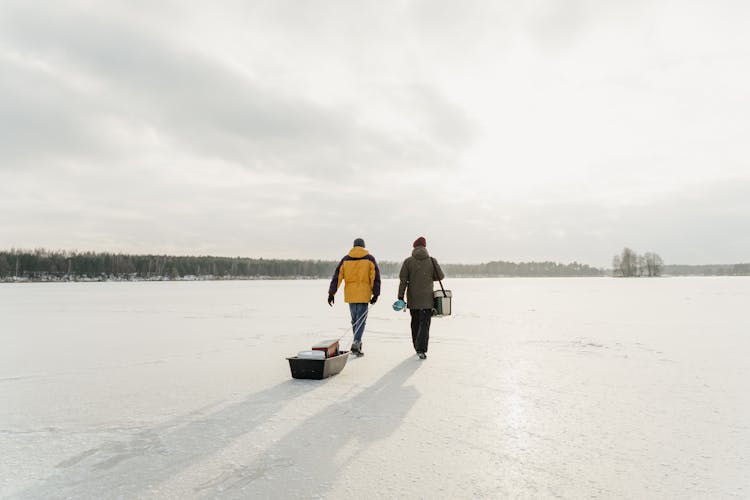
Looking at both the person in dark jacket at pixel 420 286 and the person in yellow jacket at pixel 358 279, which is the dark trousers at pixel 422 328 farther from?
the person in yellow jacket at pixel 358 279

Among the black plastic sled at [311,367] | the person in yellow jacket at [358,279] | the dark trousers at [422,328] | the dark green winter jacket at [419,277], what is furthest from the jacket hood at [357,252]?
the black plastic sled at [311,367]

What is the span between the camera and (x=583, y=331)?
10.4 meters

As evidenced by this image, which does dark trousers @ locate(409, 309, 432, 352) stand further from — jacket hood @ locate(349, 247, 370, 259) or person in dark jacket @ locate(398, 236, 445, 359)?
jacket hood @ locate(349, 247, 370, 259)

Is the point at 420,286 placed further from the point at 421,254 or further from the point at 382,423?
the point at 382,423

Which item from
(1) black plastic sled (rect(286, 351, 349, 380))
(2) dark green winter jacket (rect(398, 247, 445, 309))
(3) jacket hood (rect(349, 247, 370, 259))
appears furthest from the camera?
(3) jacket hood (rect(349, 247, 370, 259))

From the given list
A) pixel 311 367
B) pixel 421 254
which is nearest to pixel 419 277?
pixel 421 254

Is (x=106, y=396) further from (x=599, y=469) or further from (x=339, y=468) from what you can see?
(x=599, y=469)

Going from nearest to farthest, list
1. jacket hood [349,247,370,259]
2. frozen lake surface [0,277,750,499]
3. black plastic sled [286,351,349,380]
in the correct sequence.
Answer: frozen lake surface [0,277,750,499] → black plastic sled [286,351,349,380] → jacket hood [349,247,370,259]

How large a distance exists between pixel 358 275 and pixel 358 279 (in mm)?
73

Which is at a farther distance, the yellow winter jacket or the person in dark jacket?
the yellow winter jacket

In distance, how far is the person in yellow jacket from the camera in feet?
24.1

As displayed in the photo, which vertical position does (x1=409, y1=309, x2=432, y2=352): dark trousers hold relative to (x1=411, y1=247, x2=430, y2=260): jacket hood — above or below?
below

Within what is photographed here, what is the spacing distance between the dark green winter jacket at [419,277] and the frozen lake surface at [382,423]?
970 millimetres

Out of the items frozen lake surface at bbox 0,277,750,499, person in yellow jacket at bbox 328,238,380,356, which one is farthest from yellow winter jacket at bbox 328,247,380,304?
frozen lake surface at bbox 0,277,750,499
